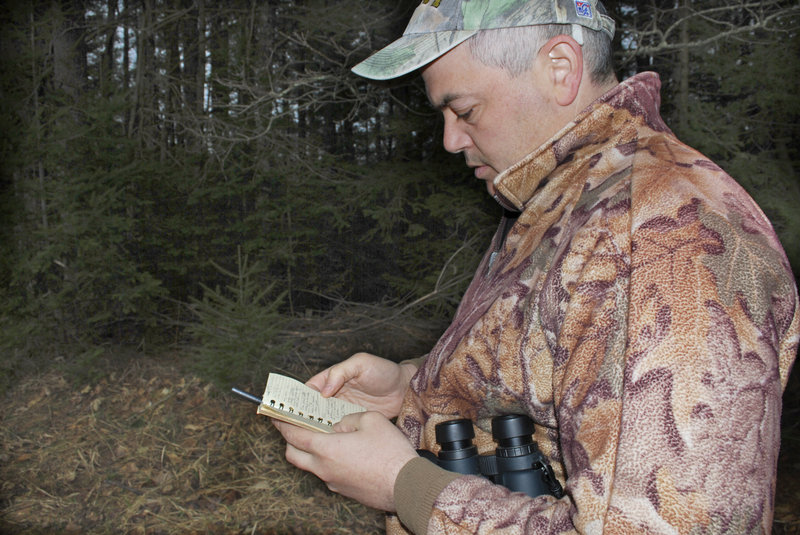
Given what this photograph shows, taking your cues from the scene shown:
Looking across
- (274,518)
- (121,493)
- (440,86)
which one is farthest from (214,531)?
(440,86)

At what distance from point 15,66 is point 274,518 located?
459 centimetres

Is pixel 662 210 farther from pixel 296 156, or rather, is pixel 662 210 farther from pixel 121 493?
pixel 296 156

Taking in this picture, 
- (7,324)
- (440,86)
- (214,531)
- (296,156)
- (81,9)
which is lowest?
(214,531)

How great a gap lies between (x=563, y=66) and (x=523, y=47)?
0.25 ft

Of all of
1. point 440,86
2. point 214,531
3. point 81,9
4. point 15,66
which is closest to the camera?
point 440,86

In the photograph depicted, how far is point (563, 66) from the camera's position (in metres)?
1.04

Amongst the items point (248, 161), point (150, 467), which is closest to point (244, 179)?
point (248, 161)

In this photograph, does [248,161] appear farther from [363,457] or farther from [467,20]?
[363,457]

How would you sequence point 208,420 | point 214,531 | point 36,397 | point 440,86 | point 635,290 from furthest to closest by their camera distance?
point 36,397, point 208,420, point 214,531, point 440,86, point 635,290

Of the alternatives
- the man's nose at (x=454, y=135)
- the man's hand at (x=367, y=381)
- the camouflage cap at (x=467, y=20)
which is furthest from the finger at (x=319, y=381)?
the camouflage cap at (x=467, y=20)

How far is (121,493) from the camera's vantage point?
3926 mm

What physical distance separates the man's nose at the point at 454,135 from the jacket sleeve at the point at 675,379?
50 cm

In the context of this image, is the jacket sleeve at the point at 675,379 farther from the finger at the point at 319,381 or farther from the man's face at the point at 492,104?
the finger at the point at 319,381

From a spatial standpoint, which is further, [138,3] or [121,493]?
[138,3]
